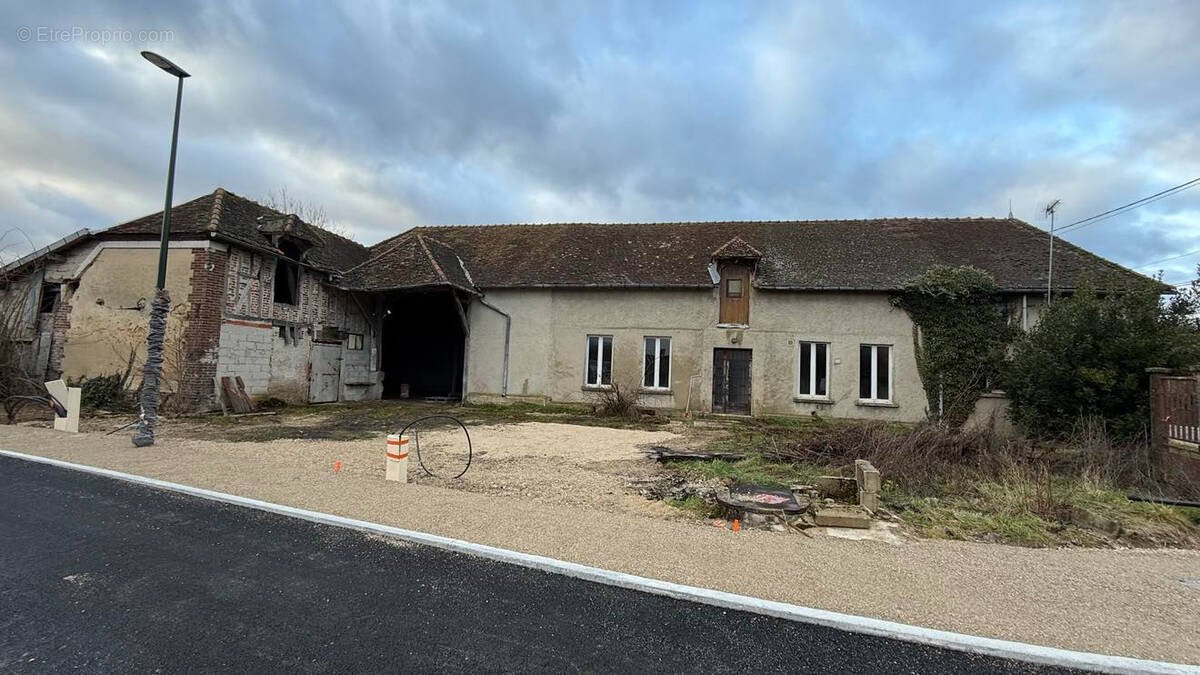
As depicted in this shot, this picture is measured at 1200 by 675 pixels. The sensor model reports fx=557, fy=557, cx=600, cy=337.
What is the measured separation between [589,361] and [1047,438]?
12278mm

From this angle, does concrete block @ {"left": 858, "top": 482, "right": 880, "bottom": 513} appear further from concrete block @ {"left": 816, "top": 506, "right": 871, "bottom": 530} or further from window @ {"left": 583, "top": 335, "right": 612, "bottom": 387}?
window @ {"left": 583, "top": 335, "right": 612, "bottom": 387}

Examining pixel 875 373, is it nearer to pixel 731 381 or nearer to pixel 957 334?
pixel 957 334

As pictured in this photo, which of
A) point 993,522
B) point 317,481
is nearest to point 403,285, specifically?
point 317,481

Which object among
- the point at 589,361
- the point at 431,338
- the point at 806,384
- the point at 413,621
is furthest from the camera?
the point at 431,338

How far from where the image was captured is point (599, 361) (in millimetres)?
18953

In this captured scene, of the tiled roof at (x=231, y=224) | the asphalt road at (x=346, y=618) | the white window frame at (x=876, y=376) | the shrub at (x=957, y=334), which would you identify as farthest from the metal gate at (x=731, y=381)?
the asphalt road at (x=346, y=618)

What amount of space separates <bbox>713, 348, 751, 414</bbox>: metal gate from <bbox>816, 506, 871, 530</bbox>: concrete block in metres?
11.8

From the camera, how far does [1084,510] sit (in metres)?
6.03

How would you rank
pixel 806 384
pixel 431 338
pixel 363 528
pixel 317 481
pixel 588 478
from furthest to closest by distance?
pixel 431 338
pixel 806 384
pixel 588 478
pixel 317 481
pixel 363 528

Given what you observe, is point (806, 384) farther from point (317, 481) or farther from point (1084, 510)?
point (317, 481)

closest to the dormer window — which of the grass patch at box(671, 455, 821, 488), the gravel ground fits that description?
the grass patch at box(671, 455, 821, 488)

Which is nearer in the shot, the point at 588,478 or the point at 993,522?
the point at 993,522

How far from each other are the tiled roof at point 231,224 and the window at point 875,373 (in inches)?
684

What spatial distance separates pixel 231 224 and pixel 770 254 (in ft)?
54.2
